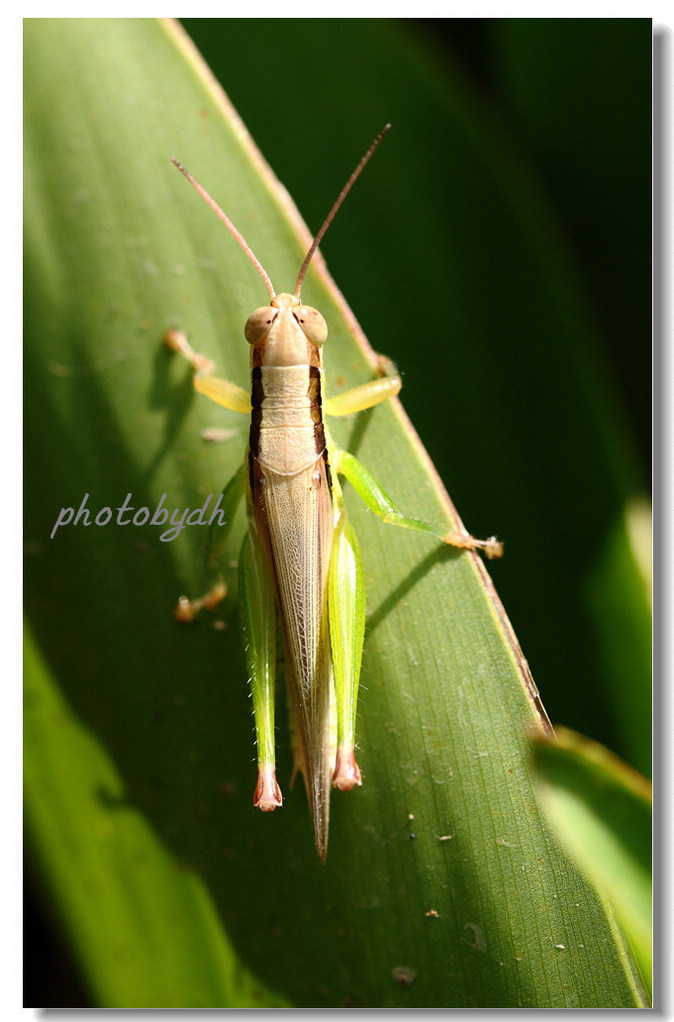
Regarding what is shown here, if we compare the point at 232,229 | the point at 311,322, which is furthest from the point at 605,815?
the point at 232,229

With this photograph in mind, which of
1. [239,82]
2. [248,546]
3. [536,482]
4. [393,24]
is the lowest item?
[248,546]

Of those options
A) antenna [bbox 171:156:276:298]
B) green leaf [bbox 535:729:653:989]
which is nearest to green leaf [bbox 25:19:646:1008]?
antenna [bbox 171:156:276:298]

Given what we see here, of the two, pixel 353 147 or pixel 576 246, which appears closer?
pixel 353 147

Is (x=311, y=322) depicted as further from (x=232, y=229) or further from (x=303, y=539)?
(x=303, y=539)

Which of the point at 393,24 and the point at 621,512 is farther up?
the point at 393,24

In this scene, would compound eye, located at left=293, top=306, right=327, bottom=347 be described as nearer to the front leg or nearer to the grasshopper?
the grasshopper

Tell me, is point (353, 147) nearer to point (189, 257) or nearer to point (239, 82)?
point (239, 82)

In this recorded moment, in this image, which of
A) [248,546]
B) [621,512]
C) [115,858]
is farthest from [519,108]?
→ [115,858]
